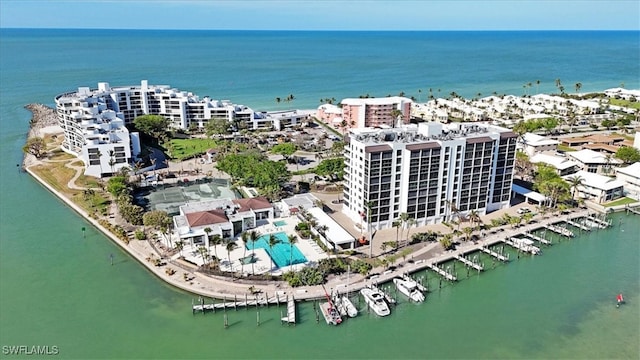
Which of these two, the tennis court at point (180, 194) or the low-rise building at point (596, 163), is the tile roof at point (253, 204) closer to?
the tennis court at point (180, 194)

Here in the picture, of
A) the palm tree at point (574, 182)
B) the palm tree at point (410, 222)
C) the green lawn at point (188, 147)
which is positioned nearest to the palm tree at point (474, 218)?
the palm tree at point (410, 222)

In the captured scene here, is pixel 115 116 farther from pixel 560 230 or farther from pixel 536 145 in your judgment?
pixel 536 145

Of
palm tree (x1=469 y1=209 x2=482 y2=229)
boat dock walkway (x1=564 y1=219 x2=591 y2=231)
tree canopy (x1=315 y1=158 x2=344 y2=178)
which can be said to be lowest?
boat dock walkway (x1=564 y1=219 x2=591 y2=231)

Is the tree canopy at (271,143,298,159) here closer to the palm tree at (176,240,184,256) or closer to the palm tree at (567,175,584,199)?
the palm tree at (176,240,184,256)

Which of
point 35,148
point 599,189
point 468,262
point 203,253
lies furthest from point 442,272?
point 35,148

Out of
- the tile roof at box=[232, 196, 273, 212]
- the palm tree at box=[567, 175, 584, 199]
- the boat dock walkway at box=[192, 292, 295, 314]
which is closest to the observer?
the boat dock walkway at box=[192, 292, 295, 314]

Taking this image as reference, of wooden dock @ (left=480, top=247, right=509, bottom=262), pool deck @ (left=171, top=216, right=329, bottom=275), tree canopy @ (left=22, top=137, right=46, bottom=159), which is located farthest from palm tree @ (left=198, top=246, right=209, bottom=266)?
tree canopy @ (left=22, top=137, right=46, bottom=159)
